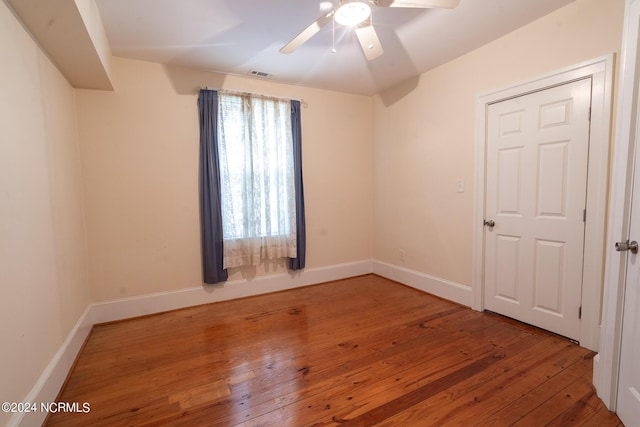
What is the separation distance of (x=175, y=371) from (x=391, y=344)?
1676 millimetres

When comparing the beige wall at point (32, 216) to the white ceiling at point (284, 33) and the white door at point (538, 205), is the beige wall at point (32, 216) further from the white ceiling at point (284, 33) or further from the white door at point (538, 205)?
the white door at point (538, 205)

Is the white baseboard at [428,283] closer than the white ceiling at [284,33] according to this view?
No

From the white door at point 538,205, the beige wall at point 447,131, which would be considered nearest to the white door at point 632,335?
the white door at point 538,205

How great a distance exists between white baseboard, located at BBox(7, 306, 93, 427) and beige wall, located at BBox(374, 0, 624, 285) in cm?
351

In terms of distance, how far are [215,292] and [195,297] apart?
22cm

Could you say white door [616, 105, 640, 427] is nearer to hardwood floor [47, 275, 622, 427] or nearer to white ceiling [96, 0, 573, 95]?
hardwood floor [47, 275, 622, 427]

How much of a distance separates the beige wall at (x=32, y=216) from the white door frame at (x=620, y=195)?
311cm

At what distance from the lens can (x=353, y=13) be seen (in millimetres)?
1797

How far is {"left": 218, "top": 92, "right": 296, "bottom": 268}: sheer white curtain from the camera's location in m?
3.33

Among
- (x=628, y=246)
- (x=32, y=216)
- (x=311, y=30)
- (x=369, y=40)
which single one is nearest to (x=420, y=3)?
(x=369, y=40)

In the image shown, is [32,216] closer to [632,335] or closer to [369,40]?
[369,40]

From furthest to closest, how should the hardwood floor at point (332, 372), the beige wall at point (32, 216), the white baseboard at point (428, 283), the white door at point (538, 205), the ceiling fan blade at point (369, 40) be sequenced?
the white baseboard at point (428, 283) < the white door at point (538, 205) < the ceiling fan blade at point (369, 40) < the hardwood floor at point (332, 372) < the beige wall at point (32, 216)

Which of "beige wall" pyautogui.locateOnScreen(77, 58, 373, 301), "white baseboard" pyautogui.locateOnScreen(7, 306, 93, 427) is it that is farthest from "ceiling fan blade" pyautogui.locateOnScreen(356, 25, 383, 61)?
"white baseboard" pyautogui.locateOnScreen(7, 306, 93, 427)

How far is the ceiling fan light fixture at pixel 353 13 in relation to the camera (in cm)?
173
